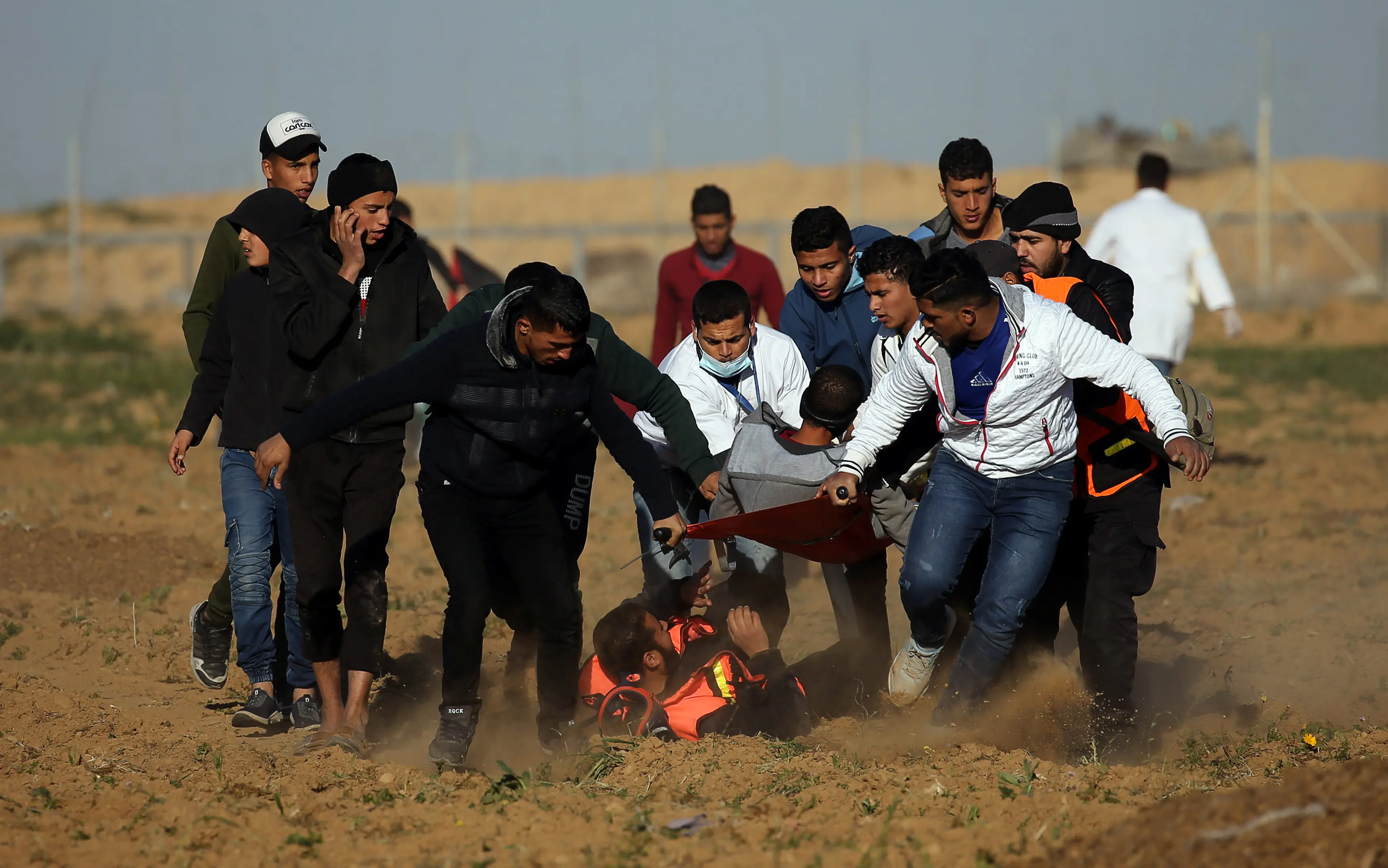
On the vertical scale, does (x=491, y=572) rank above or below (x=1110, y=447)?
below

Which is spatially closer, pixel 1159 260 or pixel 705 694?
pixel 705 694

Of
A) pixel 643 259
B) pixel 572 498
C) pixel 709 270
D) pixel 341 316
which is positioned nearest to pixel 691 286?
pixel 709 270

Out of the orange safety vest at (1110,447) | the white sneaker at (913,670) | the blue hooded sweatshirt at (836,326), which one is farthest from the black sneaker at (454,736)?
the orange safety vest at (1110,447)

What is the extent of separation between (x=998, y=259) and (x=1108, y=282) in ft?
2.13

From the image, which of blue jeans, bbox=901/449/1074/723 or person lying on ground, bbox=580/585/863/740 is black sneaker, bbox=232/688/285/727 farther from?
blue jeans, bbox=901/449/1074/723

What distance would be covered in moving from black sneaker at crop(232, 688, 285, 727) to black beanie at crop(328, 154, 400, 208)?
2196mm

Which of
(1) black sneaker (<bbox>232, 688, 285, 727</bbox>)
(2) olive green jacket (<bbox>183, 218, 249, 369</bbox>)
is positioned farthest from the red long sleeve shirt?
(1) black sneaker (<bbox>232, 688, 285, 727</bbox>)

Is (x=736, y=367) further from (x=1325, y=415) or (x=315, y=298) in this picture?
(x=1325, y=415)

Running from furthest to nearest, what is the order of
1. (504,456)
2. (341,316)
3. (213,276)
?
1. (213,276)
2. (341,316)
3. (504,456)

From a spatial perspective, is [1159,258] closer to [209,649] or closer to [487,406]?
[487,406]

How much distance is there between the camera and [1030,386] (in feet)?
17.3

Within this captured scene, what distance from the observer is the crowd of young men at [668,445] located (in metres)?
5.34

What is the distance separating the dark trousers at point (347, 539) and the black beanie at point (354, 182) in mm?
980

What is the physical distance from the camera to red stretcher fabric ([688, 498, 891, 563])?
19.1ft
